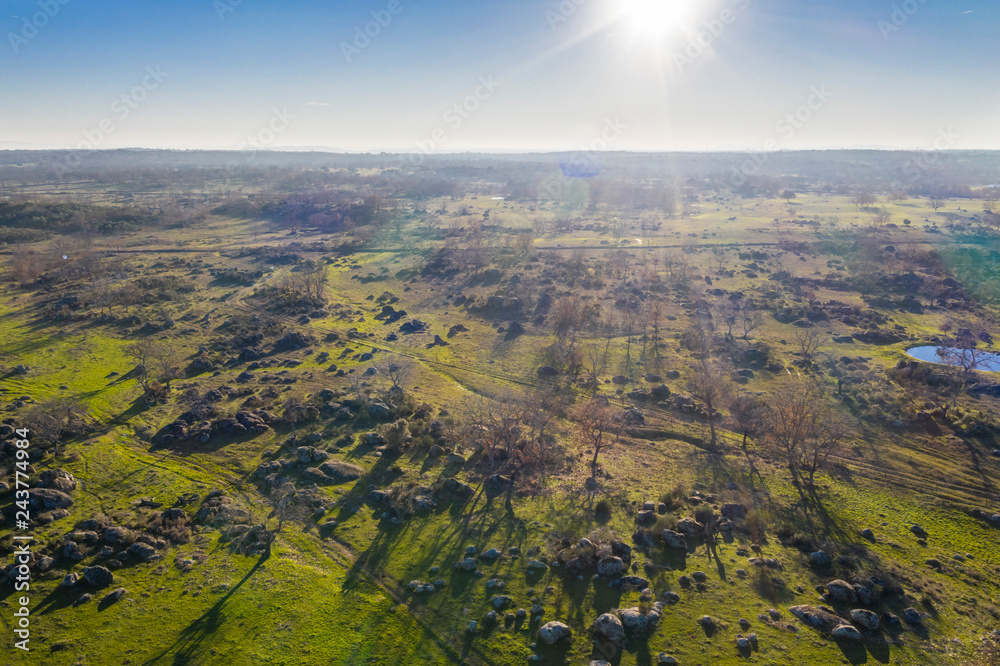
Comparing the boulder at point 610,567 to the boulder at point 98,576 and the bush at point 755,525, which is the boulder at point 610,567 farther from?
the boulder at point 98,576

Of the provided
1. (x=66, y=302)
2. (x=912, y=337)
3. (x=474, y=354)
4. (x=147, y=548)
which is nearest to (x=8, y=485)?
(x=147, y=548)

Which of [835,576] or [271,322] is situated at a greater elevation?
[271,322]

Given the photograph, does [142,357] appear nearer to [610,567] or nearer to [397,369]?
[397,369]

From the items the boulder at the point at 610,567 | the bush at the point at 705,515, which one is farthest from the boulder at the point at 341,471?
the bush at the point at 705,515

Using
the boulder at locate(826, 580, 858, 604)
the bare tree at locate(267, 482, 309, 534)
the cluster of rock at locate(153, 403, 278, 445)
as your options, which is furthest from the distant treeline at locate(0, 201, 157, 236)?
the boulder at locate(826, 580, 858, 604)

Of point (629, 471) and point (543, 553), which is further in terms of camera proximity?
point (629, 471)

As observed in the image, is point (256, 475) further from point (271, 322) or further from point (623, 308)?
point (623, 308)

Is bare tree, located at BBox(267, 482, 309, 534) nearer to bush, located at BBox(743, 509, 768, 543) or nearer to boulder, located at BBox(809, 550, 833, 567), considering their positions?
bush, located at BBox(743, 509, 768, 543)
